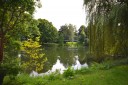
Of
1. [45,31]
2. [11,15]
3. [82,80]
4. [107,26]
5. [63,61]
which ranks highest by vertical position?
[45,31]

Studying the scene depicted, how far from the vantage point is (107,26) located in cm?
1023

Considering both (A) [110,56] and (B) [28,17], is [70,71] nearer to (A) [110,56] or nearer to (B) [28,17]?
(B) [28,17]

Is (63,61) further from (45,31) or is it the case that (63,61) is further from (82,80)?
(45,31)

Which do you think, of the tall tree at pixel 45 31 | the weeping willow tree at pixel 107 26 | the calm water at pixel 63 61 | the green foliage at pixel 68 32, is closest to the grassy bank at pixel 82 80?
the weeping willow tree at pixel 107 26

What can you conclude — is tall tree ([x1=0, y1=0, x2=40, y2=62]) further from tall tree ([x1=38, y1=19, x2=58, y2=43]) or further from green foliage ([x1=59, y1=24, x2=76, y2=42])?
green foliage ([x1=59, y1=24, x2=76, y2=42])

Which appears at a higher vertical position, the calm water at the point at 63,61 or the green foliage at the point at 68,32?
the green foliage at the point at 68,32

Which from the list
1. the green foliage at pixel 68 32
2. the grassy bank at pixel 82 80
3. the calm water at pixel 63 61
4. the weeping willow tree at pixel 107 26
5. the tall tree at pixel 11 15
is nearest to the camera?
the grassy bank at pixel 82 80

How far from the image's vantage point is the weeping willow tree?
993 centimetres

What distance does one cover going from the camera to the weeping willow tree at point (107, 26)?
391 inches

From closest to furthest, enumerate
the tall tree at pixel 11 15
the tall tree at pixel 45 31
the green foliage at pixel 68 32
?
the tall tree at pixel 11 15
the tall tree at pixel 45 31
the green foliage at pixel 68 32

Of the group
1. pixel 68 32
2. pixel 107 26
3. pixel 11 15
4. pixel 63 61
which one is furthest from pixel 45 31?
pixel 107 26

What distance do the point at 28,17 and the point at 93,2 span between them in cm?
343

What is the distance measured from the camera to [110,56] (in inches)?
527

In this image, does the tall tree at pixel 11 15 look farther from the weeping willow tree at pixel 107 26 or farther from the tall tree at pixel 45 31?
the tall tree at pixel 45 31
